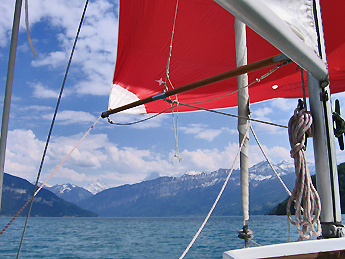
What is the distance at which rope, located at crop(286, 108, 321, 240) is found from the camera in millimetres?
1646

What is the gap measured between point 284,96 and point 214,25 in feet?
7.74

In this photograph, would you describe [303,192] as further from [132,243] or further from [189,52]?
[132,243]

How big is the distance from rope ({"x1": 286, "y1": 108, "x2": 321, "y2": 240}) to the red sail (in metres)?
4.95

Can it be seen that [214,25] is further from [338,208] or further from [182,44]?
[338,208]

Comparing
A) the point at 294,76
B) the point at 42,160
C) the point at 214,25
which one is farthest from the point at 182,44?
the point at 42,160

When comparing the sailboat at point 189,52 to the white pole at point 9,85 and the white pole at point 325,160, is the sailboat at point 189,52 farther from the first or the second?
the white pole at point 9,85

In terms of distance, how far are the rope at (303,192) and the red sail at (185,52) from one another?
16.3ft

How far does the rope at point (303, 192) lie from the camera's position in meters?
1.65

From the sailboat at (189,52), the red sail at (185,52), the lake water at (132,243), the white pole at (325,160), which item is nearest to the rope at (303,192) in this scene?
the white pole at (325,160)

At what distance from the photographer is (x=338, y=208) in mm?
1771

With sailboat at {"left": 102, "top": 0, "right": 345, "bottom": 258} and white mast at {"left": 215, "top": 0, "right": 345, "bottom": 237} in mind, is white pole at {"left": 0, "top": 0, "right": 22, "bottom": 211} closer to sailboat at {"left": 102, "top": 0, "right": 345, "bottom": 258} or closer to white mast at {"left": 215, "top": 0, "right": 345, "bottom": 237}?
white mast at {"left": 215, "top": 0, "right": 345, "bottom": 237}

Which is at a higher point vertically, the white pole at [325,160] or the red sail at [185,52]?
the red sail at [185,52]

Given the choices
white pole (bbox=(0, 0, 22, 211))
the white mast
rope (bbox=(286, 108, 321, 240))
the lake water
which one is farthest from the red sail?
the lake water

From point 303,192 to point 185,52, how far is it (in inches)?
218
